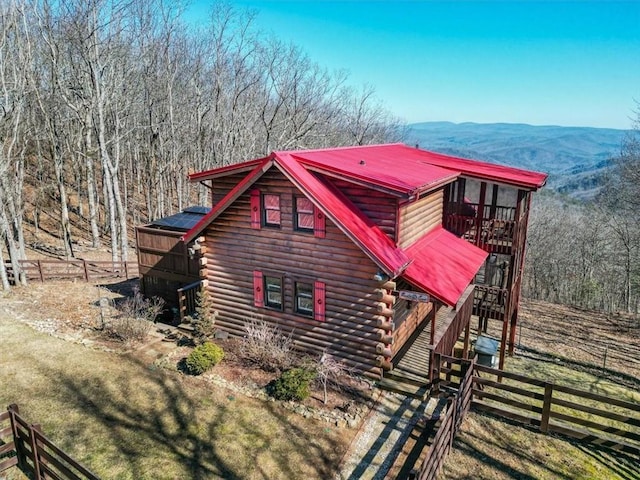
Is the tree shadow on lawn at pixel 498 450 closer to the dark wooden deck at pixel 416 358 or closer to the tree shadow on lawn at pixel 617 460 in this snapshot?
the tree shadow on lawn at pixel 617 460

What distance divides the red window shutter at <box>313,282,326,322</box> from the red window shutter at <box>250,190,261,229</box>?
9.44 feet

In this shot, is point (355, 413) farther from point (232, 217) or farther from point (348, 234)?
point (232, 217)

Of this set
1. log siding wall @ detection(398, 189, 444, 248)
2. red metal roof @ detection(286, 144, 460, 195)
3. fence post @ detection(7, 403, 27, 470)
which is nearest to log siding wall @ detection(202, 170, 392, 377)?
red metal roof @ detection(286, 144, 460, 195)

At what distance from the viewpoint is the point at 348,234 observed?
1159 cm

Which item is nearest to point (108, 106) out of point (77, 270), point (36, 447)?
point (77, 270)

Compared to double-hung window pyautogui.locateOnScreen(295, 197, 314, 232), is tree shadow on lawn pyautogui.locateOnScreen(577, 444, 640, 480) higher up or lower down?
lower down

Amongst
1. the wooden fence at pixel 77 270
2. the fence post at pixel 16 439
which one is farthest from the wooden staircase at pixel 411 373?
the wooden fence at pixel 77 270

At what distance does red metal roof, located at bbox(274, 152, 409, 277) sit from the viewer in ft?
37.7

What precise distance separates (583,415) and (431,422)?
6.61 meters

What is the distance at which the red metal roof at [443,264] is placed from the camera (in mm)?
12055

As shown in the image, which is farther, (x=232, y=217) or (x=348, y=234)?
(x=232, y=217)

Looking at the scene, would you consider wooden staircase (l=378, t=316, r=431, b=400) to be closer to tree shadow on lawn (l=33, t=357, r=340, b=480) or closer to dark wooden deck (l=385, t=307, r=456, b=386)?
dark wooden deck (l=385, t=307, r=456, b=386)

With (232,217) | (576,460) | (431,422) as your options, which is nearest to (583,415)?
(576,460)

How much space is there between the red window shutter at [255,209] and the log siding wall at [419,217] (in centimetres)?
465
